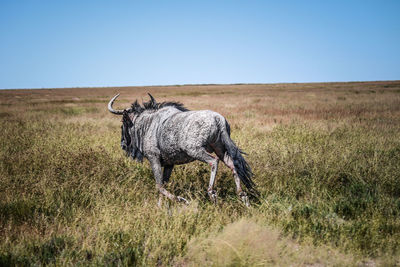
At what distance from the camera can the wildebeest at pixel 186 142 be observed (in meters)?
3.66

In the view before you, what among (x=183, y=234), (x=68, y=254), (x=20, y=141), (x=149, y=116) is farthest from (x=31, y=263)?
(x=20, y=141)

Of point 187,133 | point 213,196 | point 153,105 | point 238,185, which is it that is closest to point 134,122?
point 153,105

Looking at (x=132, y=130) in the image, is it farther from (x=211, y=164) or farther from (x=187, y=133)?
(x=211, y=164)

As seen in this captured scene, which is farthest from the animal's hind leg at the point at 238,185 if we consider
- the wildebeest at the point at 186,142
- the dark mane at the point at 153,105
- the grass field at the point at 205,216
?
the dark mane at the point at 153,105

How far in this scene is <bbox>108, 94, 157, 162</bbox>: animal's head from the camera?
474 centimetres

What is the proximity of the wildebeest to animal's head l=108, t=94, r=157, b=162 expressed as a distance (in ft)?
0.15

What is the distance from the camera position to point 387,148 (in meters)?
6.39

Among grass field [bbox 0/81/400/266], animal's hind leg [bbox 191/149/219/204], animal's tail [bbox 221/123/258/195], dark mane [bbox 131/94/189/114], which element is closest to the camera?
grass field [bbox 0/81/400/266]

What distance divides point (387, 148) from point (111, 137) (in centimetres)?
851

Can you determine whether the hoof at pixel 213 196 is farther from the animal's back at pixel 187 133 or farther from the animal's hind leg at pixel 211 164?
the animal's back at pixel 187 133

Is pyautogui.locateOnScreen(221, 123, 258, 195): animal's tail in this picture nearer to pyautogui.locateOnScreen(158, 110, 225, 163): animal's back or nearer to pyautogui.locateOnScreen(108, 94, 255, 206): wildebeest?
pyautogui.locateOnScreen(108, 94, 255, 206): wildebeest

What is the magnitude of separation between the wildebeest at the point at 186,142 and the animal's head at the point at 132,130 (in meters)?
0.05

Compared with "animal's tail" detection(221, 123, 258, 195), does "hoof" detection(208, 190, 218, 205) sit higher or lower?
lower

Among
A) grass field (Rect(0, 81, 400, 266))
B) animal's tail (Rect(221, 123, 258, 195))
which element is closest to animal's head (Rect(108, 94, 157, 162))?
grass field (Rect(0, 81, 400, 266))
